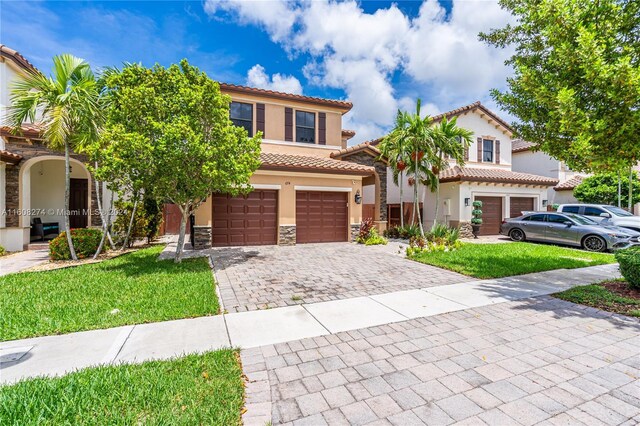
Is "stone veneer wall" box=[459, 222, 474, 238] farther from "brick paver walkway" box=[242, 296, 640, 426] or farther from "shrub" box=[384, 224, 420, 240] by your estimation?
"brick paver walkway" box=[242, 296, 640, 426]

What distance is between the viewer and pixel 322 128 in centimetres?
1669

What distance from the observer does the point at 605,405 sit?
282 cm

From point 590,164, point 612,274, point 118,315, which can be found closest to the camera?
point 118,315

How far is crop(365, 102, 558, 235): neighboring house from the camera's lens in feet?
57.6

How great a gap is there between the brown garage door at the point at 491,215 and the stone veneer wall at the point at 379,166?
6.21 m

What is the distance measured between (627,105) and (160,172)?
1101cm

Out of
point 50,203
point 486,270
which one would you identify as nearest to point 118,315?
point 486,270

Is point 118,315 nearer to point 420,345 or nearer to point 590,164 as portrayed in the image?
point 420,345

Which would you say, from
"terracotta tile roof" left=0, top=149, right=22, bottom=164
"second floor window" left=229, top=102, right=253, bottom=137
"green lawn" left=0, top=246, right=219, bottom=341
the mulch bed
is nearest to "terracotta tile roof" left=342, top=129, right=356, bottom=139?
"second floor window" left=229, top=102, right=253, bottom=137

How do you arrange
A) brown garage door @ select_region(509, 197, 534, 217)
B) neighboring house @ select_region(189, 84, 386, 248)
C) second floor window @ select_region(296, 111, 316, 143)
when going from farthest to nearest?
brown garage door @ select_region(509, 197, 534, 217) → second floor window @ select_region(296, 111, 316, 143) → neighboring house @ select_region(189, 84, 386, 248)

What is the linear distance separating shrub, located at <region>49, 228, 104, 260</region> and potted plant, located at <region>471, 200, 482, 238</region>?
60.9 feet

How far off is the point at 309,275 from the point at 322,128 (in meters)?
10.9

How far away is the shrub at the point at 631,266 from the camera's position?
6.31 meters

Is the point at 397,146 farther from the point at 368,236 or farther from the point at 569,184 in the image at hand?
the point at 569,184
